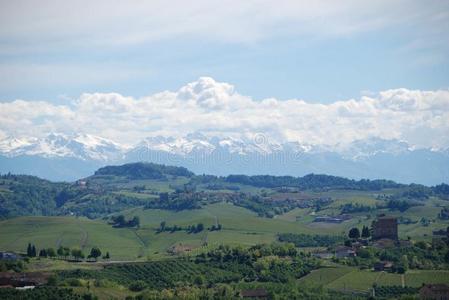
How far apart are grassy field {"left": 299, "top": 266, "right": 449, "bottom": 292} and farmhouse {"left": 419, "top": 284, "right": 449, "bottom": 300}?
6587mm

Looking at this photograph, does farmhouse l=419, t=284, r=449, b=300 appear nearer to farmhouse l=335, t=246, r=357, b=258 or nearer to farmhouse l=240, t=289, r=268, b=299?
farmhouse l=240, t=289, r=268, b=299

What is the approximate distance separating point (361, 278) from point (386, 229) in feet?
150

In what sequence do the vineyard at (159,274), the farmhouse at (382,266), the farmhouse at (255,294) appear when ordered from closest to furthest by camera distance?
the farmhouse at (255,294) < the vineyard at (159,274) < the farmhouse at (382,266)

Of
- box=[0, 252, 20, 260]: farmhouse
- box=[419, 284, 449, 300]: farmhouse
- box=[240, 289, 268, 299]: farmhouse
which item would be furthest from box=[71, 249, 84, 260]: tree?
box=[419, 284, 449, 300]: farmhouse

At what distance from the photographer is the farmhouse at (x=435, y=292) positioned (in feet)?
393

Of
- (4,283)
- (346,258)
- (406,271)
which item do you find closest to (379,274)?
(406,271)

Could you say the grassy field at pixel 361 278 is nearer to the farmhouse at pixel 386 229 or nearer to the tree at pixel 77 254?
the farmhouse at pixel 386 229

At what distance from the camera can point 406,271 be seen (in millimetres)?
141250

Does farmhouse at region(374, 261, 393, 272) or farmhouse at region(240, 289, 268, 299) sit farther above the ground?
farmhouse at region(374, 261, 393, 272)

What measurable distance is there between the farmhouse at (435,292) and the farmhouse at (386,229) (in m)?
55.1

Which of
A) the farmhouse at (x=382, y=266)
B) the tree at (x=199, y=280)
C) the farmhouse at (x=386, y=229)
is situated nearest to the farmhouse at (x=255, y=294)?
the tree at (x=199, y=280)

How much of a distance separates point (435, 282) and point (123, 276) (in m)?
50.9

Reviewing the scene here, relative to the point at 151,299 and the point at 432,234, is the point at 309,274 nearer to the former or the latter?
the point at 151,299

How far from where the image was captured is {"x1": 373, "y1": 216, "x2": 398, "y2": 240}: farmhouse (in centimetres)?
17925
